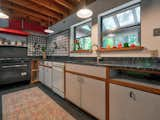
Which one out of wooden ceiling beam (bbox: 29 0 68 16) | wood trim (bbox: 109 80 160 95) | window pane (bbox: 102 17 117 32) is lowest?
wood trim (bbox: 109 80 160 95)

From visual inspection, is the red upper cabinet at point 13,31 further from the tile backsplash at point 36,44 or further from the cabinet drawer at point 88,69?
the cabinet drawer at point 88,69

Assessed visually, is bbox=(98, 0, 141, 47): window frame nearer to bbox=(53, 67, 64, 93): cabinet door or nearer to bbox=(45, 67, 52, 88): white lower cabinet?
bbox=(53, 67, 64, 93): cabinet door

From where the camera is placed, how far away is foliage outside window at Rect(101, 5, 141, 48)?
1.99 metres

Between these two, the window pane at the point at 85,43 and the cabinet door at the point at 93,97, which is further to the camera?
the window pane at the point at 85,43

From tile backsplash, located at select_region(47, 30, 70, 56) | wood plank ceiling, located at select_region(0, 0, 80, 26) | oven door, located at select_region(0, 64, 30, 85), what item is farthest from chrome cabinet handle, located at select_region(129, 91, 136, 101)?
oven door, located at select_region(0, 64, 30, 85)

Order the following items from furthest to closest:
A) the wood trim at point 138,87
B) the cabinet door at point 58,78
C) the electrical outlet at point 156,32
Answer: the cabinet door at point 58,78
the electrical outlet at point 156,32
the wood trim at point 138,87

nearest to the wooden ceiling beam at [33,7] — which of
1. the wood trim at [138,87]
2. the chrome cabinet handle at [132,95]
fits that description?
the wood trim at [138,87]

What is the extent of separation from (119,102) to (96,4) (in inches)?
70.9

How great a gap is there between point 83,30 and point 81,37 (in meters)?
0.21

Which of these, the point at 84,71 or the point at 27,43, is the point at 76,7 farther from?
the point at 27,43

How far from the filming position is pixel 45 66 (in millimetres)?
3309

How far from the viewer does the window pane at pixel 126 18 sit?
209 cm

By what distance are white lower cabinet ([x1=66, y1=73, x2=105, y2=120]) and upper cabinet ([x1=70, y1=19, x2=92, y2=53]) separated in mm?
1094

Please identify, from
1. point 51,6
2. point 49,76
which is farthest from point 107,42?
point 49,76
